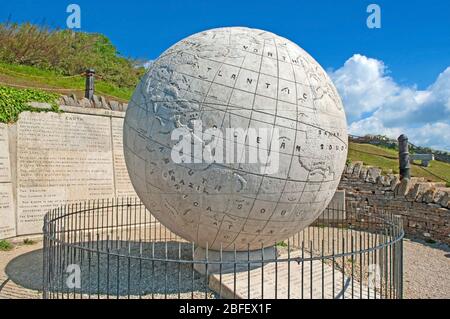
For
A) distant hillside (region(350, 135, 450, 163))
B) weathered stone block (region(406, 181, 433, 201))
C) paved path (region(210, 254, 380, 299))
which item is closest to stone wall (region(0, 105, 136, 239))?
paved path (region(210, 254, 380, 299))

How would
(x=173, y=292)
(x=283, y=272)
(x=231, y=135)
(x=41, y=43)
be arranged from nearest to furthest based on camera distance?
(x=231, y=135) < (x=173, y=292) < (x=283, y=272) < (x=41, y=43)

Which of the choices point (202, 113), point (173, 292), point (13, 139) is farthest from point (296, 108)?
point (13, 139)

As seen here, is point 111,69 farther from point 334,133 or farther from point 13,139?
point 334,133

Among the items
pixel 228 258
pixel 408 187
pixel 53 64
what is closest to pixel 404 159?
pixel 408 187

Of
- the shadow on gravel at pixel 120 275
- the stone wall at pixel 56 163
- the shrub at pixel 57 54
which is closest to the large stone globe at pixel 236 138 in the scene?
the shadow on gravel at pixel 120 275

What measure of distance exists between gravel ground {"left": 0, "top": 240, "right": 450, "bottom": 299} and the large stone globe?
0.98 metres

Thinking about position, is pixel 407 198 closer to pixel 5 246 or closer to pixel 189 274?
pixel 189 274

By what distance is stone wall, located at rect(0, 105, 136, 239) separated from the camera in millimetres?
9727

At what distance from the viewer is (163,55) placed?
6223 millimetres

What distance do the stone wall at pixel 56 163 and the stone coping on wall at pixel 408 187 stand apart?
7.65 m

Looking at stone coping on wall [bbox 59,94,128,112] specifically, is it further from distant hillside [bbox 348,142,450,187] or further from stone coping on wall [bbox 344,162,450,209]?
distant hillside [bbox 348,142,450,187]

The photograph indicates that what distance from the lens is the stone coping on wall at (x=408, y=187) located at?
10180 mm

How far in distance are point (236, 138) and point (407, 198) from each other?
8053mm

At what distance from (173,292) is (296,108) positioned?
343cm
